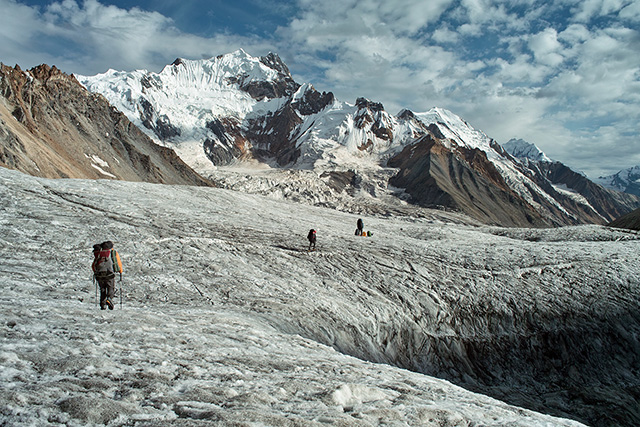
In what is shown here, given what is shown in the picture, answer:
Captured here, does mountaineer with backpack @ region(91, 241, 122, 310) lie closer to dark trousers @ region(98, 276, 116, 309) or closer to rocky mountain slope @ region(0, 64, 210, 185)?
dark trousers @ region(98, 276, 116, 309)

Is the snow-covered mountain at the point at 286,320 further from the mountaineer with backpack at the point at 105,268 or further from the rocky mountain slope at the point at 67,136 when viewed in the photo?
the rocky mountain slope at the point at 67,136

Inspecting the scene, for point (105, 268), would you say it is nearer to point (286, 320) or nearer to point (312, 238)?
point (286, 320)

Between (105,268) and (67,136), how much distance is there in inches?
3149

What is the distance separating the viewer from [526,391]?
55.6ft

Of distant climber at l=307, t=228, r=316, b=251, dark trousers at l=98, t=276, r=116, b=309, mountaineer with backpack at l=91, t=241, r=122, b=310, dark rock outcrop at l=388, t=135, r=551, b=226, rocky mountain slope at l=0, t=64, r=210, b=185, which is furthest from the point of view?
dark rock outcrop at l=388, t=135, r=551, b=226

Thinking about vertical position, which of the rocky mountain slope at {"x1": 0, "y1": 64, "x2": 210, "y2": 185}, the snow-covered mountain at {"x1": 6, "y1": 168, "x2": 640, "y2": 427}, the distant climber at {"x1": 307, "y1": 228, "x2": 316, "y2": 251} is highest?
the rocky mountain slope at {"x1": 0, "y1": 64, "x2": 210, "y2": 185}

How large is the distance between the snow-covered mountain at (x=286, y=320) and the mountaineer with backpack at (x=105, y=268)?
0.52m

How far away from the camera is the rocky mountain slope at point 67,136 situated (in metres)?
48.3

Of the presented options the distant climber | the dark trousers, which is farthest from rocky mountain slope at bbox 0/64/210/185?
the dark trousers

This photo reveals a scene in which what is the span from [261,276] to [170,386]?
1248cm

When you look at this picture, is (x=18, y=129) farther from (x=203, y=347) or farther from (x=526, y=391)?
(x=526, y=391)

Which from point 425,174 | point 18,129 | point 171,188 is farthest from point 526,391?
point 425,174

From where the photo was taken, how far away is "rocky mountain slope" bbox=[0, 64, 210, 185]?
48.3 metres

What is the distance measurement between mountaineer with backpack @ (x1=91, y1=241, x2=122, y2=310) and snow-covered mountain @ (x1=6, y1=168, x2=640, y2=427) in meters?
0.52
